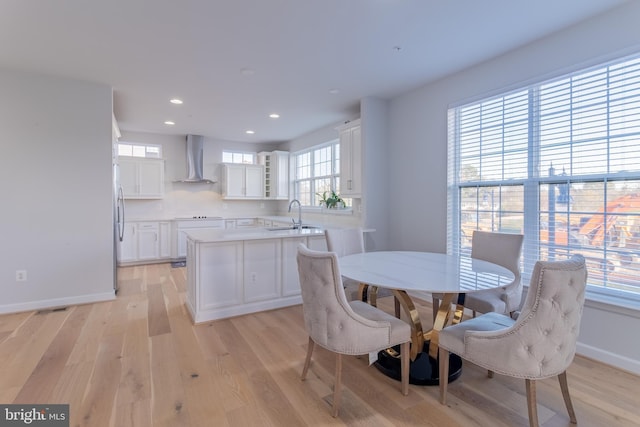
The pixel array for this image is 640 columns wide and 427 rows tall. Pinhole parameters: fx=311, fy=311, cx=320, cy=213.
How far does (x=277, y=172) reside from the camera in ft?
22.4

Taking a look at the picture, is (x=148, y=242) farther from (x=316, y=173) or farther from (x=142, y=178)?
(x=316, y=173)

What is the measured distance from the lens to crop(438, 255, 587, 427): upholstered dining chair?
1.45 metres

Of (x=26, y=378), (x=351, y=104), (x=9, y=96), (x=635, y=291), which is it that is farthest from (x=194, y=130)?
(x=635, y=291)

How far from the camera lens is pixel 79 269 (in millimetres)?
Answer: 3600

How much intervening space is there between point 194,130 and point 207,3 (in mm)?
4150

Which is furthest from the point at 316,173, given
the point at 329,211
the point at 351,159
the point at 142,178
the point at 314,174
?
the point at 142,178

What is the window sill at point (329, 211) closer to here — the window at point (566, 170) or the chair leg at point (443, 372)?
the window at point (566, 170)

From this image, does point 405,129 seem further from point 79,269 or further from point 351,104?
point 79,269

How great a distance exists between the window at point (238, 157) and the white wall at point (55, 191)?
3296mm

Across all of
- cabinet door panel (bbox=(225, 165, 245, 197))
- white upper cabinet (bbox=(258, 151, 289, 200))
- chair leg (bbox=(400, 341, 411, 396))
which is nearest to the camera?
chair leg (bbox=(400, 341, 411, 396))

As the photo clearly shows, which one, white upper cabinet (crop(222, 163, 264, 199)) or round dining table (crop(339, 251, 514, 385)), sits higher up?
white upper cabinet (crop(222, 163, 264, 199))

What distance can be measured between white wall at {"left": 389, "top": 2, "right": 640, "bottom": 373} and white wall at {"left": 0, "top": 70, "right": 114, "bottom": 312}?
142 inches

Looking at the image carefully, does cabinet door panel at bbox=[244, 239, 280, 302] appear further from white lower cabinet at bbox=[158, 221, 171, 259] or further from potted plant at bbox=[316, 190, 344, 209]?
white lower cabinet at bbox=[158, 221, 171, 259]

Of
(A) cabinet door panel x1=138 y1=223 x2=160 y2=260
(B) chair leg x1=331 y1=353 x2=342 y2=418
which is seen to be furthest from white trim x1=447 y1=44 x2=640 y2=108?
(A) cabinet door panel x1=138 y1=223 x2=160 y2=260
